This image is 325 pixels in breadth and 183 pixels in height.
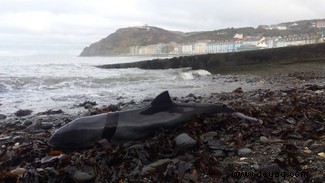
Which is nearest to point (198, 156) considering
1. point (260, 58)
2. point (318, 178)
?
point (318, 178)

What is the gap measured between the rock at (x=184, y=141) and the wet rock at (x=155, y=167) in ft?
1.70

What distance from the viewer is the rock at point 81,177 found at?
12.5ft

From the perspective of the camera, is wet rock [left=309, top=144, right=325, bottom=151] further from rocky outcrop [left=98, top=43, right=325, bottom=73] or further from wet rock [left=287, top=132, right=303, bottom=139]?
rocky outcrop [left=98, top=43, right=325, bottom=73]

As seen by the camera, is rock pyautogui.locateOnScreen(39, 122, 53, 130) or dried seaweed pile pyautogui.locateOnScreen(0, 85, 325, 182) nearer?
dried seaweed pile pyautogui.locateOnScreen(0, 85, 325, 182)

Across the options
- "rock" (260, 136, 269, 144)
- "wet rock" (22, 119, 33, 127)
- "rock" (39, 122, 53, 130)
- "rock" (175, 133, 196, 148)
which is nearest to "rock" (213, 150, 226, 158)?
"rock" (175, 133, 196, 148)

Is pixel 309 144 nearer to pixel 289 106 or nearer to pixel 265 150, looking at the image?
pixel 265 150

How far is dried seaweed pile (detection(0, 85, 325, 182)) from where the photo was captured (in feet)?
11.9

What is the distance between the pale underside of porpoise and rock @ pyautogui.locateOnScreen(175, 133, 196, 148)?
442mm

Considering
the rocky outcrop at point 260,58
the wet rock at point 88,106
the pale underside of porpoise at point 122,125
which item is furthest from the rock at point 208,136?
the rocky outcrop at point 260,58

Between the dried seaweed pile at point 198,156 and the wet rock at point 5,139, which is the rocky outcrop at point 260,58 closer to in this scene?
the dried seaweed pile at point 198,156

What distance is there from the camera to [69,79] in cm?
1836

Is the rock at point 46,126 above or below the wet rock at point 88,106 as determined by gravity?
above

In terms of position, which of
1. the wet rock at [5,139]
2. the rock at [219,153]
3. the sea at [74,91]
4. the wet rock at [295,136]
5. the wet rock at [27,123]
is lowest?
the sea at [74,91]

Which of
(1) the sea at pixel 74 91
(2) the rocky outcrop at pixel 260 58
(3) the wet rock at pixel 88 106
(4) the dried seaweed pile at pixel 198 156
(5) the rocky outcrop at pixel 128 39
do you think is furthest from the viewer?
(5) the rocky outcrop at pixel 128 39
